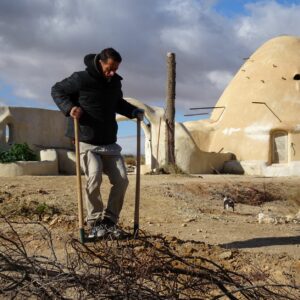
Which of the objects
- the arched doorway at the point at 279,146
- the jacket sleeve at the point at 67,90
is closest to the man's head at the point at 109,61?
the jacket sleeve at the point at 67,90

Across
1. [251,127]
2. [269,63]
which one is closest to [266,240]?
[251,127]

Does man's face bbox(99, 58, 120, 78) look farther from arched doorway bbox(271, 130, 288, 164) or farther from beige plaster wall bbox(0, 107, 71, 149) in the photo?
arched doorway bbox(271, 130, 288, 164)

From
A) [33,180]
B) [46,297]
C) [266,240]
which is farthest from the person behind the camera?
[33,180]

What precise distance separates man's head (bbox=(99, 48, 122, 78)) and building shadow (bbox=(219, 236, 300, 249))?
203 cm

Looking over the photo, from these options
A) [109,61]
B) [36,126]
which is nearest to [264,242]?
[109,61]

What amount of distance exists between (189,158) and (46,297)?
56.6ft

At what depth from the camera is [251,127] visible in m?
21.5

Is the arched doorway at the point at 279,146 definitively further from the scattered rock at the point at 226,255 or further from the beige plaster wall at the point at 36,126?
the scattered rock at the point at 226,255

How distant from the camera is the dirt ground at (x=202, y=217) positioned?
499cm

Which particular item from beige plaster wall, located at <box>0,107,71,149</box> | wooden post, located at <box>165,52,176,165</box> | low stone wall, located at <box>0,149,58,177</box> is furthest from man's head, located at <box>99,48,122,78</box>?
beige plaster wall, located at <box>0,107,71,149</box>

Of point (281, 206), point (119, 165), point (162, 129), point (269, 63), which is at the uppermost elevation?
point (269, 63)

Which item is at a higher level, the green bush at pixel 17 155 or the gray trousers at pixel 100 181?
the green bush at pixel 17 155

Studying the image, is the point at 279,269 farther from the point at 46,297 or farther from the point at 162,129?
the point at 162,129

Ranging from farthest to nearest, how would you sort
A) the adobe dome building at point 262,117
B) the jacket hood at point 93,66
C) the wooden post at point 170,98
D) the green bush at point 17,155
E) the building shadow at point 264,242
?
the adobe dome building at point 262,117 → the wooden post at point 170,98 → the green bush at point 17,155 → the building shadow at point 264,242 → the jacket hood at point 93,66
